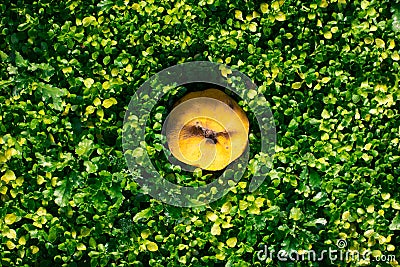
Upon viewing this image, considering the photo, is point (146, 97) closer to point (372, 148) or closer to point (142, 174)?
point (142, 174)

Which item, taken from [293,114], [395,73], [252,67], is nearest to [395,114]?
[395,73]

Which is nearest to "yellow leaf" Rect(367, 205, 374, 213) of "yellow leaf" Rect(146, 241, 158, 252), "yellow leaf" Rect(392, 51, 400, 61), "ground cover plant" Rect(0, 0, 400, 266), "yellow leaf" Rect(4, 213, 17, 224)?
"ground cover plant" Rect(0, 0, 400, 266)

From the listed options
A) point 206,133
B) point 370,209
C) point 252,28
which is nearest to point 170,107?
point 206,133

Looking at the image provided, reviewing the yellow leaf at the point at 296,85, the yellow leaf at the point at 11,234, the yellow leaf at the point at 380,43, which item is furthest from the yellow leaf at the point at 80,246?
the yellow leaf at the point at 380,43

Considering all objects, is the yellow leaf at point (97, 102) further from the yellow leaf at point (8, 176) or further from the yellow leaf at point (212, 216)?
the yellow leaf at point (212, 216)

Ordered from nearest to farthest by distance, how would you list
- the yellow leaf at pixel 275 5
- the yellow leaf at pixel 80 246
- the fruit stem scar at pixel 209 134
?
the yellow leaf at pixel 80 246
the fruit stem scar at pixel 209 134
the yellow leaf at pixel 275 5
